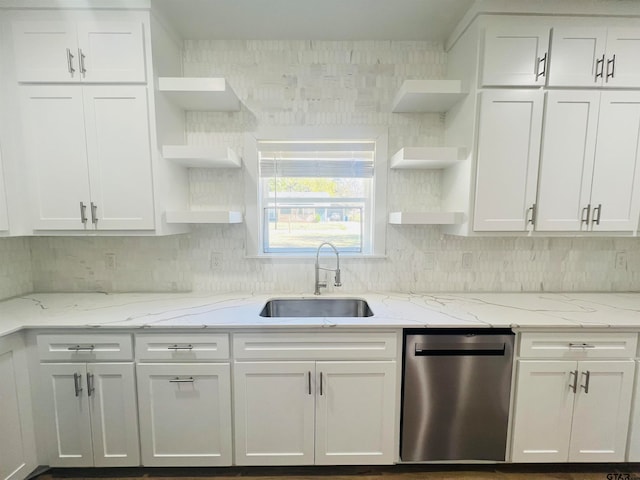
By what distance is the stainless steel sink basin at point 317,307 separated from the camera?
2008 millimetres

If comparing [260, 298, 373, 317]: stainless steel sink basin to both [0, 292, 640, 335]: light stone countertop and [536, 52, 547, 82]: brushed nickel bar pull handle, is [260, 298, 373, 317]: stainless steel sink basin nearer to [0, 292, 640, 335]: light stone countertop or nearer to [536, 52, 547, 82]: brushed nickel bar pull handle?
[0, 292, 640, 335]: light stone countertop

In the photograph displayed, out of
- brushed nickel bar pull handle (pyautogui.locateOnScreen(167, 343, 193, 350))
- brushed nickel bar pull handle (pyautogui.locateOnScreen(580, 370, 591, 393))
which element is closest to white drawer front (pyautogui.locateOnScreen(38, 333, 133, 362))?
brushed nickel bar pull handle (pyautogui.locateOnScreen(167, 343, 193, 350))

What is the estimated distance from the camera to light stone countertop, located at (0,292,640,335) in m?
1.51

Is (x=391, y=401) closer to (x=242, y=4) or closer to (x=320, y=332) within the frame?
(x=320, y=332)

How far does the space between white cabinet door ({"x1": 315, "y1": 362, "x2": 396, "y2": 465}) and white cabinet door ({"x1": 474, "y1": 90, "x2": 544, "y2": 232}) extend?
3.81ft

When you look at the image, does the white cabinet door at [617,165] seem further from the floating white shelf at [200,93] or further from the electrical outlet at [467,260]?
the floating white shelf at [200,93]

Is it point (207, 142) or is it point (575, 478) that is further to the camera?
point (207, 142)

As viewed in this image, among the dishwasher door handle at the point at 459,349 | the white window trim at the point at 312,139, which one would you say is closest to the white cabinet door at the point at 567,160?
the dishwasher door handle at the point at 459,349

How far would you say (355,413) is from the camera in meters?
1.58

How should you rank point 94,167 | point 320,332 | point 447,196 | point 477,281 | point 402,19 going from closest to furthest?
point 320,332
point 94,167
point 402,19
point 447,196
point 477,281

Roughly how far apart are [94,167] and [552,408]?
308cm

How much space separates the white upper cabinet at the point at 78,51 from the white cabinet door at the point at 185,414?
1.73m

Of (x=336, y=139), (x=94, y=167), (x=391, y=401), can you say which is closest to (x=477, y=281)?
(x=391, y=401)

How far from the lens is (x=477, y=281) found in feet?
7.03
